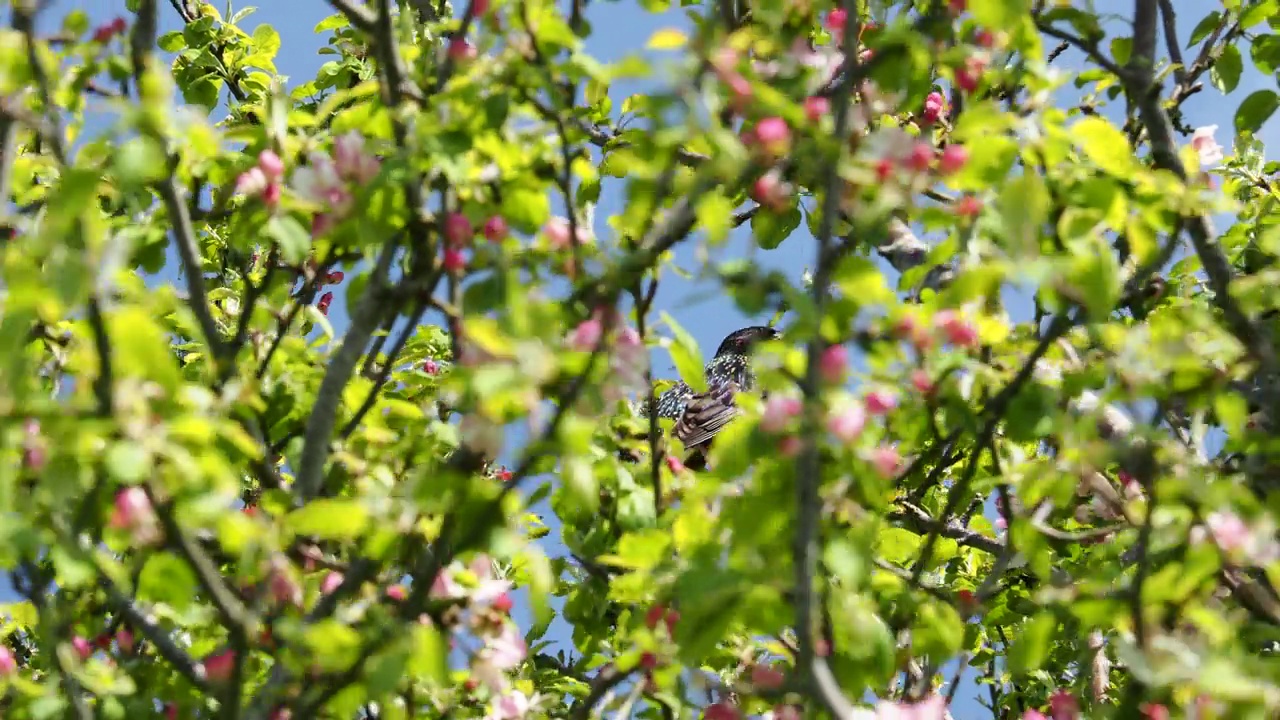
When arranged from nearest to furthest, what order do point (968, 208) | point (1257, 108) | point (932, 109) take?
point (968, 208) < point (1257, 108) < point (932, 109)

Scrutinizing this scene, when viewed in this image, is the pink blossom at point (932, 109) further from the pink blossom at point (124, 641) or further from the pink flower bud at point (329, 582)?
the pink blossom at point (124, 641)

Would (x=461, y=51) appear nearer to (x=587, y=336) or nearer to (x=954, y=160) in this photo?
(x=587, y=336)

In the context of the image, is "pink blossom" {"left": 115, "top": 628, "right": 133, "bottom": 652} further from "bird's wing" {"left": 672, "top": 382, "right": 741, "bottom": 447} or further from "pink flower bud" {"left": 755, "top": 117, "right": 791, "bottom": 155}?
"bird's wing" {"left": 672, "top": 382, "right": 741, "bottom": 447}

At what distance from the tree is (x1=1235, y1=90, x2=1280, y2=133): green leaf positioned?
2.12ft

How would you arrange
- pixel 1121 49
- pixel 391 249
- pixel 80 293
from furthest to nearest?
pixel 1121 49, pixel 391 249, pixel 80 293

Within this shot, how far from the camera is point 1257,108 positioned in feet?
12.8

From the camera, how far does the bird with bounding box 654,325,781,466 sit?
746 centimetres

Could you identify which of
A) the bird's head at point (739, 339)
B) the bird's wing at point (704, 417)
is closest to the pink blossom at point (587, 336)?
the bird's wing at point (704, 417)

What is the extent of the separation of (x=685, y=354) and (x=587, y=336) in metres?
0.32

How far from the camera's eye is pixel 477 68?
7.98 feet

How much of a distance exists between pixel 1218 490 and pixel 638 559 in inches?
43.9

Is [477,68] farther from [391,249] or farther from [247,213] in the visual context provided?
[247,213]

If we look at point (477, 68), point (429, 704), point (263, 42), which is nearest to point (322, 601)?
point (429, 704)

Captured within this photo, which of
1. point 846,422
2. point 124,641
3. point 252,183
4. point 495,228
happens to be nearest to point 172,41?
point 252,183
